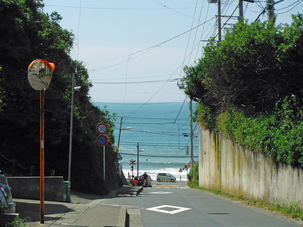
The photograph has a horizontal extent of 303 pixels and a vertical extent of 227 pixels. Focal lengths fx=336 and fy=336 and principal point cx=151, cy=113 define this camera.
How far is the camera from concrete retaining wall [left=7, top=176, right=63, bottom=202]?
1152cm

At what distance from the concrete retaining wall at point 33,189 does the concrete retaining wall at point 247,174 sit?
7183 mm

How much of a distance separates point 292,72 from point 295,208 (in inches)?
211

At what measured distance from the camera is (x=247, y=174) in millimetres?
14164

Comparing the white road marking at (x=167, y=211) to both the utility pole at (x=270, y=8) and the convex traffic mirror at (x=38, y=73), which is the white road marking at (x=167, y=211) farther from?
the utility pole at (x=270, y=8)

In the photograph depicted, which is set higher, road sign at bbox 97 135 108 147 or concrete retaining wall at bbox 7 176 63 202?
road sign at bbox 97 135 108 147

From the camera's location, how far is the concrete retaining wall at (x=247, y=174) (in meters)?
9.96

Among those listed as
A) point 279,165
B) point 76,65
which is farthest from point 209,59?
point 76,65

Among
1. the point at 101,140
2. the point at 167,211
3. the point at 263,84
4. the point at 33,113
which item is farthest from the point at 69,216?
the point at 263,84

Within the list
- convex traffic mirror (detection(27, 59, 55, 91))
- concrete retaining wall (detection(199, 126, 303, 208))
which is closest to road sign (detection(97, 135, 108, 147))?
concrete retaining wall (detection(199, 126, 303, 208))

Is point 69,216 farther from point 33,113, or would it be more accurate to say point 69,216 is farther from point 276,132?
point 33,113

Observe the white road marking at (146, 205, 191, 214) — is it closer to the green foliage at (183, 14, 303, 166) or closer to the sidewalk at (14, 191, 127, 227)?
the sidewalk at (14, 191, 127, 227)

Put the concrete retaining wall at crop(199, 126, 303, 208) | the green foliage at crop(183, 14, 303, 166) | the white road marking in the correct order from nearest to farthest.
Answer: the concrete retaining wall at crop(199, 126, 303, 208) → the white road marking → the green foliage at crop(183, 14, 303, 166)

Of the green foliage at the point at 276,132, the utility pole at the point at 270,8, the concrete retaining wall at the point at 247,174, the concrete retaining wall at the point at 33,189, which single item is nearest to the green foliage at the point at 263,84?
the green foliage at the point at 276,132

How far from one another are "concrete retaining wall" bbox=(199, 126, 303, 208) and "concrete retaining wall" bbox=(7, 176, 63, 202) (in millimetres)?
7183
